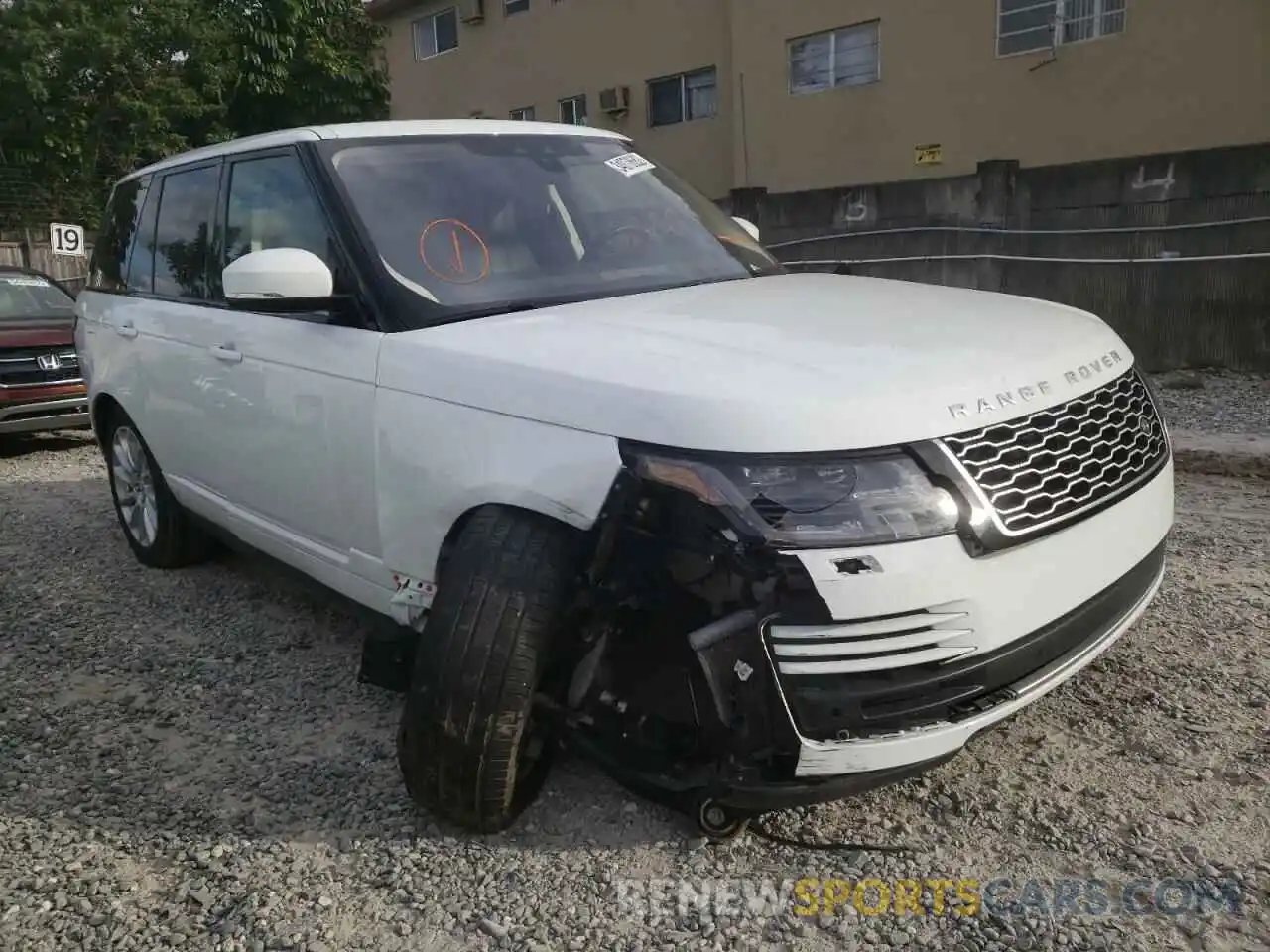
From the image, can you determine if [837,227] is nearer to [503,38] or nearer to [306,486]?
[306,486]

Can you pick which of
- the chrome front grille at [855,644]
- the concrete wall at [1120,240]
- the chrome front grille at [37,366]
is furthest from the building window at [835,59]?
the chrome front grille at [855,644]

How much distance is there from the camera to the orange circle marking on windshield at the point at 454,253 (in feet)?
10.2

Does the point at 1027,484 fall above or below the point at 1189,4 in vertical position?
below

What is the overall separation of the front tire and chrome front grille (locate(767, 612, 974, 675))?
3.52 m

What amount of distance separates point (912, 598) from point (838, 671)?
8.6 inches

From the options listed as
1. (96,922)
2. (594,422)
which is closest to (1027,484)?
(594,422)

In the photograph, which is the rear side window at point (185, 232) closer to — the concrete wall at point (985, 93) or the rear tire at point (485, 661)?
the rear tire at point (485, 661)

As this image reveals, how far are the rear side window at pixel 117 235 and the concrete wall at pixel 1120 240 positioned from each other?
821cm

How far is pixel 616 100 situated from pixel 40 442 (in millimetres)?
11855

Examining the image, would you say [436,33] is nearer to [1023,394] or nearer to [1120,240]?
[1120,240]

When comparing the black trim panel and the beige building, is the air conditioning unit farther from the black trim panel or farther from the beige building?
the black trim panel

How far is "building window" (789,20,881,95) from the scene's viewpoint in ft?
48.0

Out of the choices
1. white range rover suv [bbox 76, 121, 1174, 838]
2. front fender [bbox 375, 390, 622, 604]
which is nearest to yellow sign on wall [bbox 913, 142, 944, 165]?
white range rover suv [bbox 76, 121, 1174, 838]

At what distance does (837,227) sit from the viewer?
479 inches
